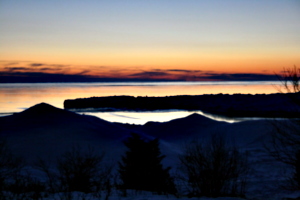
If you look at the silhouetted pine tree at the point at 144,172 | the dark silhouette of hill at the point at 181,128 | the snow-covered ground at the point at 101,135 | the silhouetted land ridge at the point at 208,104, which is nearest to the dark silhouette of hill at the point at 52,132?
the snow-covered ground at the point at 101,135

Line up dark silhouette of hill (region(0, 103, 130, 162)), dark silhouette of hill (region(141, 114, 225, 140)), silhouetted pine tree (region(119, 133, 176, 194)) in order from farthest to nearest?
dark silhouette of hill (region(141, 114, 225, 140))
dark silhouette of hill (region(0, 103, 130, 162))
silhouetted pine tree (region(119, 133, 176, 194))

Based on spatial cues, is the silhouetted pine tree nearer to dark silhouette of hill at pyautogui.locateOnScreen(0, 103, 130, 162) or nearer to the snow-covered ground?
the snow-covered ground

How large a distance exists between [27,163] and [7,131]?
541 centimetres

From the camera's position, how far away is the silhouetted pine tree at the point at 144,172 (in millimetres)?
12078

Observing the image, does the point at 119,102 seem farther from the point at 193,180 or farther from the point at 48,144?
the point at 193,180

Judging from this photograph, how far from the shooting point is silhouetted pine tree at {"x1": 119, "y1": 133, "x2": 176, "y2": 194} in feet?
39.6

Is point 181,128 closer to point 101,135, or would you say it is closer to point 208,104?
point 101,135

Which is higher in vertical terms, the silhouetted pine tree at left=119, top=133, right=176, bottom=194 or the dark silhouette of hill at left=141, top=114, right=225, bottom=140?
the silhouetted pine tree at left=119, top=133, right=176, bottom=194

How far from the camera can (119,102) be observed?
64.1 metres

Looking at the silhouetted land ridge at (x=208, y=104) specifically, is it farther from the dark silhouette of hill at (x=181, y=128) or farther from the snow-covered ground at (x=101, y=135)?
the snow-covered ground at (x=101, y=135)

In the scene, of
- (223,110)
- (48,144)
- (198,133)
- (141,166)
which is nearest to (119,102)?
(223,110)

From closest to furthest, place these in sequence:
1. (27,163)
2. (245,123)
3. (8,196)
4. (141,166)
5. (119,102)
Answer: (8,196) < (141,166) < (27,163) < (245,123) < (119,102)

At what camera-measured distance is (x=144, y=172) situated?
1244 centimetres

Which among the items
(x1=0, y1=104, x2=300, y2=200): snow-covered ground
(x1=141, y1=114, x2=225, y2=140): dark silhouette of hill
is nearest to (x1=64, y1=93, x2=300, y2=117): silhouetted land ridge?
(x1=141, y1=114, x2=225, y2=140): dark silhouette of hill
